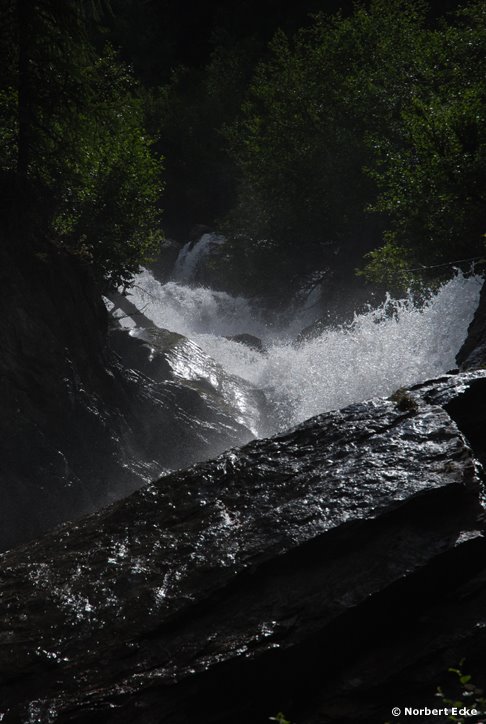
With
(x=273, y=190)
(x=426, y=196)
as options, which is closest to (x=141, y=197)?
(x=426, y=196)

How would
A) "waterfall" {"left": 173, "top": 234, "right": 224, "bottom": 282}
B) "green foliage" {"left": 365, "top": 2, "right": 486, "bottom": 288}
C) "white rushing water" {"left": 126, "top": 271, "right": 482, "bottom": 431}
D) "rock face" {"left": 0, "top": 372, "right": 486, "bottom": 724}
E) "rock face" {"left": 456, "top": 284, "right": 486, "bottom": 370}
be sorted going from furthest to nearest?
1. "waterfall" {"left": 173, "top": 234, "right": 224, "bottom": 282}
2. "white rushing water" {"left": 126, "top": 271, "right": 482, "bottom": 431}
3. "green foliage" {"left": 365, "top": 2, "right": 486, "bottom": 288}
4. "rock face" {"left": 456, "top": 284, "right": 486, "bottom": 370}
5. "rock face" {"left": 0, "top": 372, "right": 486, "bottom": 724}

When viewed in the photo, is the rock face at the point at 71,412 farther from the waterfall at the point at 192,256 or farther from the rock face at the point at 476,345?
the waterfall at the point at 192,256

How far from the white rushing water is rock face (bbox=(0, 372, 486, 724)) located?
13094 mm

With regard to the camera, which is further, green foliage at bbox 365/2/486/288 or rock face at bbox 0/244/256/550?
green foliage at bbox 365/2/486/288

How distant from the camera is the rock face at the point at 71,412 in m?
15.9

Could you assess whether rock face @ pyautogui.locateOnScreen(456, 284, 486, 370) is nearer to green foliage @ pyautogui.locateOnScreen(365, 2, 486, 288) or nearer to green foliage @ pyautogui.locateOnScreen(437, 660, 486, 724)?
green foliage @ pyautogui.locateOnScreen(365, 2, 486, 288)

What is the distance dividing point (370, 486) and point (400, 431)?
4.42 feet

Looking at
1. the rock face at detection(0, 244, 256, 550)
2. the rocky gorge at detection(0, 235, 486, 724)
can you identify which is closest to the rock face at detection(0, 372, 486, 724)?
the rocky gorge at detection(0, 235, 486, 724)

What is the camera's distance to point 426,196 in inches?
877

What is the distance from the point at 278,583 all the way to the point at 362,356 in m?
17.2

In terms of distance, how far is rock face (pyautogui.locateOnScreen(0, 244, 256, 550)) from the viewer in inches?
627

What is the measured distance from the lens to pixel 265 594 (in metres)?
7.59

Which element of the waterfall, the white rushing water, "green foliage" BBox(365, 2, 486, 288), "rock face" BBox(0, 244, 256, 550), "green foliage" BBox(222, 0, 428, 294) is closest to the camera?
"rock face" BBox(0, 244, 256, 550)

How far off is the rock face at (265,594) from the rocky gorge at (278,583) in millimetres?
19
